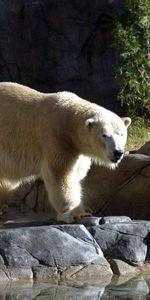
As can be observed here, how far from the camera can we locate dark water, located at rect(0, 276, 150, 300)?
643cm

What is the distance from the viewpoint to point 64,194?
27.0 feet

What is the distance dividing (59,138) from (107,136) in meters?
0.61

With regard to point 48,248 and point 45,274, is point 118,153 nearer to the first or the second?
point 48,248

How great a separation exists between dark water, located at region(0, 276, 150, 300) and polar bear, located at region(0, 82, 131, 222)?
1.40m

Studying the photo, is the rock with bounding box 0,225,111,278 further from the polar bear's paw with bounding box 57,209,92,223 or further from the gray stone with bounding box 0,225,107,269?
the polar bear's paw with bounding box 57,209,92,223

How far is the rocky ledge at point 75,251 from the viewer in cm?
694

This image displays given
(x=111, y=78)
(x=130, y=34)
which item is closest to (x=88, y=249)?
(x=130, y=34)

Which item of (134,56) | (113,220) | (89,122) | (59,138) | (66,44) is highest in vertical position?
(89,122)

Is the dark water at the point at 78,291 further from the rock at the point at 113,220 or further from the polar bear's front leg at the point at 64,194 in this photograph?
the polar bear's front leg at the point at 64,194

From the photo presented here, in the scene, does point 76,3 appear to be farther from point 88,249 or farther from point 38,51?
point 88,249

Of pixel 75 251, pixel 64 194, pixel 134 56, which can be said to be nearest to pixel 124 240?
pixel 75 251

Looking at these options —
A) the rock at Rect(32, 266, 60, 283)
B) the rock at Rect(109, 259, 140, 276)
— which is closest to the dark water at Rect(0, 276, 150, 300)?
the rock at Rect(32, 266, 60, 283)

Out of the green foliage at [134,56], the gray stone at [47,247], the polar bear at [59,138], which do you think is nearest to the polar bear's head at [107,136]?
the polar bear at [59,138]

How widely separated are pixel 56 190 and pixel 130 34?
6.23 m
